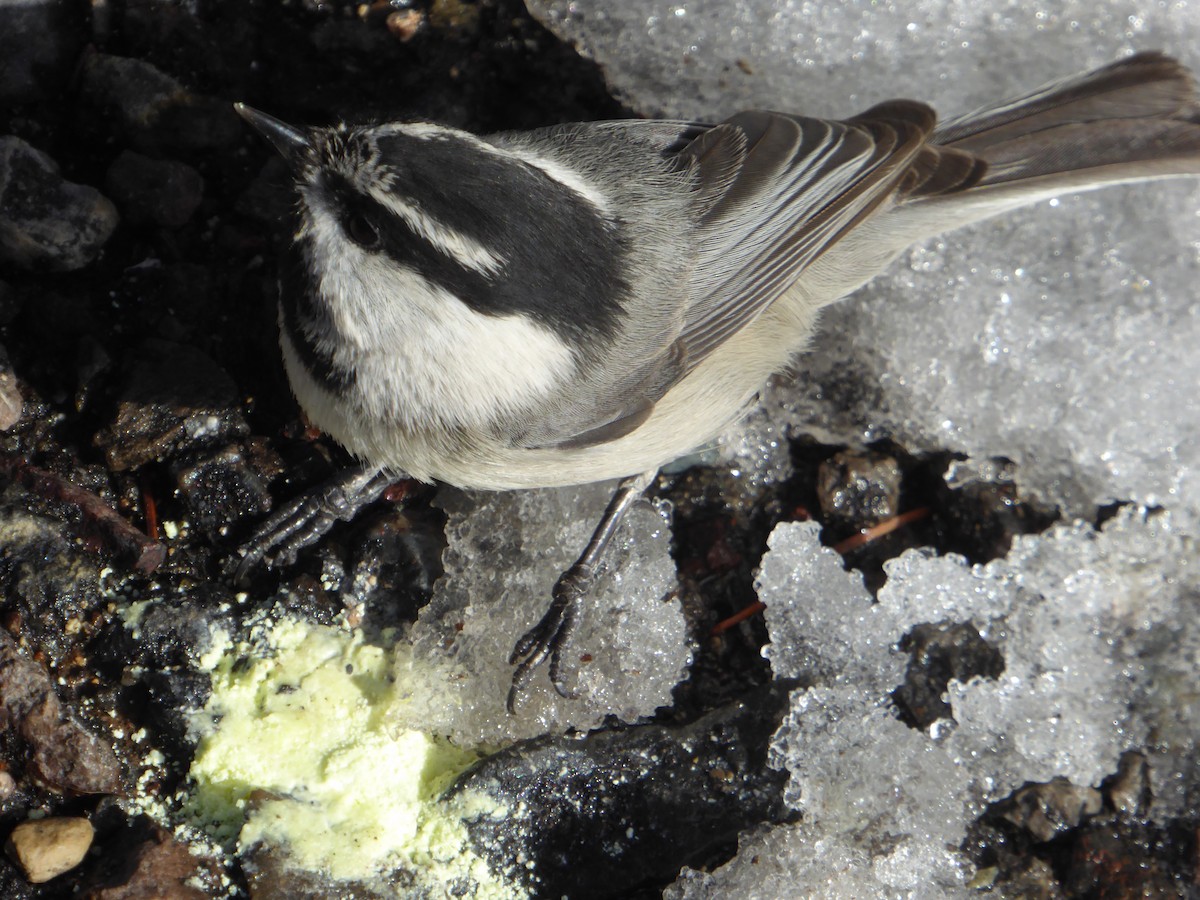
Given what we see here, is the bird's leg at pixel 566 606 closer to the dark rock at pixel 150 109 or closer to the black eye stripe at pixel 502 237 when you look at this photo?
the black eye stripe at pixel 502 237

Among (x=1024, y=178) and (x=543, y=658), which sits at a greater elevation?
(x=1024, y=178)

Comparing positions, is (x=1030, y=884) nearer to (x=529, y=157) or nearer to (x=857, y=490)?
(x=857, y=490)

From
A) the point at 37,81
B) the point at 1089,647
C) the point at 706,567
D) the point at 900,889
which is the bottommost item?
the point at 900,889

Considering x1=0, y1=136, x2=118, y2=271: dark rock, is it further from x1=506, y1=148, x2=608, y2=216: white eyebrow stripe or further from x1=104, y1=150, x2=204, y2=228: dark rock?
x1=506, y1=148, x2=608, y2=216: white eyebrow stripe

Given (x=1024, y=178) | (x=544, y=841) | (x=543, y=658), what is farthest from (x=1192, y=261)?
(x=544, y=841)

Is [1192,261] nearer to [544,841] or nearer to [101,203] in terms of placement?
[544,841]
